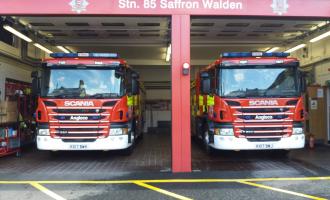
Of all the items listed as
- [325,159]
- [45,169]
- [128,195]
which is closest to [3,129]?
[45,169]

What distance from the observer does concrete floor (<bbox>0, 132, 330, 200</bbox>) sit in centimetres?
766

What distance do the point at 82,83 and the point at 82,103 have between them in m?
0.60

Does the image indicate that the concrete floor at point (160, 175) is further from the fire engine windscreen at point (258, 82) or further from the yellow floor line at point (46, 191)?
the fire engine windscreen at point (258, 82)

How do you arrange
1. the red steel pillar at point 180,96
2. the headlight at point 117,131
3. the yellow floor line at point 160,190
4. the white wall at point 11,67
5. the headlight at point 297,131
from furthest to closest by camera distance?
the white wall at point 11,67
the headlight at point 117,131
the headlight at point 297,131
the red steel pillar at point 180,96
the yellow floor line at point 160,190

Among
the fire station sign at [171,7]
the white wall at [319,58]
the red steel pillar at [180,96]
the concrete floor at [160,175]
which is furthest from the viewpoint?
the white wall at [319,58]

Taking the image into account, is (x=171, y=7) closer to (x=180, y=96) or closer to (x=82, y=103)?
(x=180, y=96)

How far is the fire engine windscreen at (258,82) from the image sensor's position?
35.4 feet

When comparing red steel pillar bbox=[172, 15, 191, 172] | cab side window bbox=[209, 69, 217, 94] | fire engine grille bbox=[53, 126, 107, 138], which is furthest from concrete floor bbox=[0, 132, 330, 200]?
cab side window bbox=[209, 69, 217, 94]

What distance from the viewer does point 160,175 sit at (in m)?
9.44

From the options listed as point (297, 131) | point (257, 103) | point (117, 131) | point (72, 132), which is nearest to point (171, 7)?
point (257, 103)

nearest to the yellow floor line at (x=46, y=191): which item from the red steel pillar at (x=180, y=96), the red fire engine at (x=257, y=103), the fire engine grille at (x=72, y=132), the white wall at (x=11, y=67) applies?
the fire engine grille at (x=72, y=132)

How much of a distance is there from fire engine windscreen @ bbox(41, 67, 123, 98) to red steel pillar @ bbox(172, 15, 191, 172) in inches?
85.9

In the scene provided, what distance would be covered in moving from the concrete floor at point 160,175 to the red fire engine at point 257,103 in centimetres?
67

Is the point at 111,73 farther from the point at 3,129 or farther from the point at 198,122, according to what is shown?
the point at 198,122
